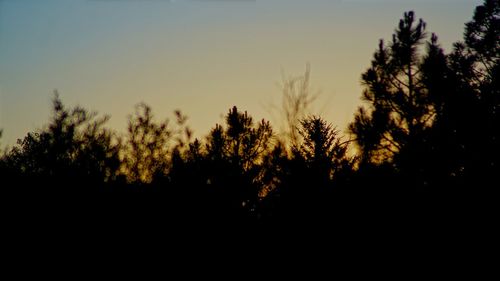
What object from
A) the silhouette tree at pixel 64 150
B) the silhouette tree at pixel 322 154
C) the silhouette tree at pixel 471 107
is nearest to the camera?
the silhouette tree at pixel 322 154

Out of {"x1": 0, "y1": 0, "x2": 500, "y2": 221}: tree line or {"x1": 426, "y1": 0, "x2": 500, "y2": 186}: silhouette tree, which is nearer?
{"x1": 0, "y1": 0, "x2": 500, "y2": 221}: tree line

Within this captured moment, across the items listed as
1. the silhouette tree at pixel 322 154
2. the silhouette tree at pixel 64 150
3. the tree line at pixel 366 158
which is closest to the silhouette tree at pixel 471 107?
the tree line at pixel 366 158

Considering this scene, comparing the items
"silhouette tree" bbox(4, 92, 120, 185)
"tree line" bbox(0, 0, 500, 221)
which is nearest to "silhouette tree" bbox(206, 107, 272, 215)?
"tree line" bbox(0, 0, 500, 221)

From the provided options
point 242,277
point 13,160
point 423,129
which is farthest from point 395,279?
point 13,160

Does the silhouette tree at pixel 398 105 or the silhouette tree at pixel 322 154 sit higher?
the silhouette tree at pixel 398 105

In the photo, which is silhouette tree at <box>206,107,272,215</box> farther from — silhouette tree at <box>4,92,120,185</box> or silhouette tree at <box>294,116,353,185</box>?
silhouette tree at <box>4,92,120,185</box>

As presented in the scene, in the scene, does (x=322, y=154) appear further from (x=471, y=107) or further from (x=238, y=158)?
(x=471, y=107)

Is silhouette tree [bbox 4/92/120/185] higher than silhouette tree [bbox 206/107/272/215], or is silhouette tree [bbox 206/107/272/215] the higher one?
silhouette tree [bbox 4/92/120/185]

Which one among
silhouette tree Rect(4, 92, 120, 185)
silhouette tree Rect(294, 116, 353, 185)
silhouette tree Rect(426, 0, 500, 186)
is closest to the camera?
silhouette tree Rect(294, 116, 353, 185)

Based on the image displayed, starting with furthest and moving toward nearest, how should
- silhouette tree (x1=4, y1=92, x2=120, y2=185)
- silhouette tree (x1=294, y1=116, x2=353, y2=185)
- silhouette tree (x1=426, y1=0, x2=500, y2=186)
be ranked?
silhouette tree (x1=4, y1=92, x2=120, y2=185) < silhouette tree (x1=426, y1=0, x2=500, y2=186) < silhouette tree (x1=294, y1=116, x2=353, y2=185)

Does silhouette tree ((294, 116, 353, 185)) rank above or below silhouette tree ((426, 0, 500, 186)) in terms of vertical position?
below

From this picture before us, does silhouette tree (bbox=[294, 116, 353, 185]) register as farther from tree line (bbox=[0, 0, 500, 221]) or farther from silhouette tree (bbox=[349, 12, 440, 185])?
silhouette tree (bbox=[349, 12, 440, 185])

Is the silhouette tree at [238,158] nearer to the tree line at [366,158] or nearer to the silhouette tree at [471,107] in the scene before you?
the tree line at [366,158]

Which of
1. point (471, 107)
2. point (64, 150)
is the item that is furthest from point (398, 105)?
point (64, 150)
